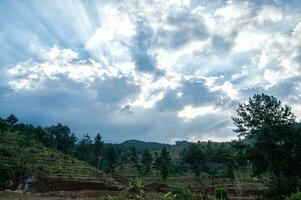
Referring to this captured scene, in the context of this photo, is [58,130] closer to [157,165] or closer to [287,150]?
[157,165]

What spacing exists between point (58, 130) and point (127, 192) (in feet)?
447

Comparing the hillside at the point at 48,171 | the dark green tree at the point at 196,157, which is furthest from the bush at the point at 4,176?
the dark green tree at the point at 196,157

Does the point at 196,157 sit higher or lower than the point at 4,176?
higher

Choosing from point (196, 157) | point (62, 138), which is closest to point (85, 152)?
point (62, 138)

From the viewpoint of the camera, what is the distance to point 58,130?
13738 centimetres

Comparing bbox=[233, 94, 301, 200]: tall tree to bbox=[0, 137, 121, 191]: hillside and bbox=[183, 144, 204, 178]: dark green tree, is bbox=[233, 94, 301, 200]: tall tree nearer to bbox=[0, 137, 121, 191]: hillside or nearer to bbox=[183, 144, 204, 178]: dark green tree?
bbox=[0, 137, 121, 191]: hillside

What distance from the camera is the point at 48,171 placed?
76688 mm

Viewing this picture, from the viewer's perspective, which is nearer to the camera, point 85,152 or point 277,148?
point 277,148

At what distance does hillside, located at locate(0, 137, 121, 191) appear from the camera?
65062mm

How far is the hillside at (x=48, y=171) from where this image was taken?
2562 inches

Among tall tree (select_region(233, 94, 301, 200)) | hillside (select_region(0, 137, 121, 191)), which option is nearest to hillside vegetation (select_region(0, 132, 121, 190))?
hillside (select_region(0, 137, 121, 191))

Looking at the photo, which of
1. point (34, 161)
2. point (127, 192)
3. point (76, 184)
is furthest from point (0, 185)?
point (127, 192)

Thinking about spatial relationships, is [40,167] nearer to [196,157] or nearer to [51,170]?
[51,170]

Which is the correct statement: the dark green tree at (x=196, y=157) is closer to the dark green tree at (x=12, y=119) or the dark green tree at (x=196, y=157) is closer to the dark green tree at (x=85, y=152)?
the dark green tree at (x=85, y=152)
